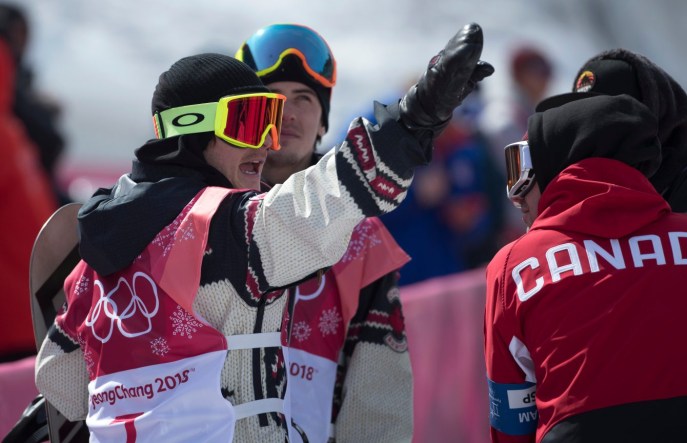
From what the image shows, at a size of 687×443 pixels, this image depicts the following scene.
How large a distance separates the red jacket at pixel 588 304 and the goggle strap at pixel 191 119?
0.86 metres

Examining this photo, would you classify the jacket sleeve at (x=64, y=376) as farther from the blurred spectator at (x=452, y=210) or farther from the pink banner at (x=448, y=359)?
the blurred spectator at (x=452, y=210)

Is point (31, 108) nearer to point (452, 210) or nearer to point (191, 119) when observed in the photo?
point (452, 210)

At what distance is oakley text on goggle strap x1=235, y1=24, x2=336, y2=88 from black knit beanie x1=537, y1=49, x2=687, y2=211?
→ 3.09ft

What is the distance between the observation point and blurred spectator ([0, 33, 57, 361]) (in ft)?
18.8

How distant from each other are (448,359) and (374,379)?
7.24ft

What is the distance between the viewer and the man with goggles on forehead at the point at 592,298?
2594 millimetres

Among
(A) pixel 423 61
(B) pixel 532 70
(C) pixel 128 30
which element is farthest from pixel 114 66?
(B) pixel 532 70

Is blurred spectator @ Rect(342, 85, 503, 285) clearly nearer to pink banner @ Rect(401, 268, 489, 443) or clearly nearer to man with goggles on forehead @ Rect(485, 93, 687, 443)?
pink banner @ Rect(401, 268, 489, 443)

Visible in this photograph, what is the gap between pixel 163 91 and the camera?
9.36 ft

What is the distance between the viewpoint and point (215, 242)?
8.42ft

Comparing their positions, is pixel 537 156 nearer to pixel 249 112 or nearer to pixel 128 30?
pixel 249 112

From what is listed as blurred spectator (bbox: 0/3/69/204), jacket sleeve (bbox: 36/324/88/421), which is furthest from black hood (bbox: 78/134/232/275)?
blurred spectator (bbox: 0/3/69/204)

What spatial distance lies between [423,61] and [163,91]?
13416mm

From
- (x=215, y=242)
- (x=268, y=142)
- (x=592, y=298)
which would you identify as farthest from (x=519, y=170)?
(x=215, y=242)
